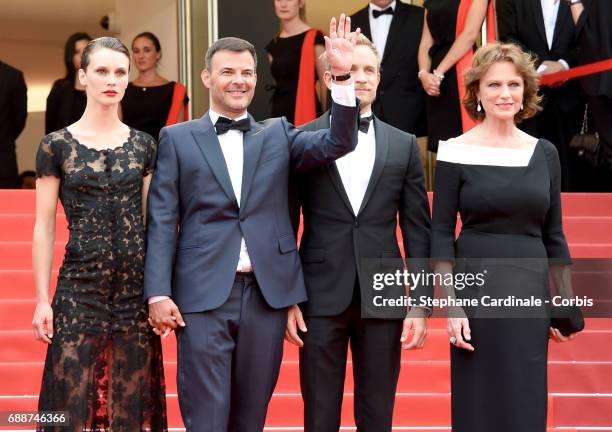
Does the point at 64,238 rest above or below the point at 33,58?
below

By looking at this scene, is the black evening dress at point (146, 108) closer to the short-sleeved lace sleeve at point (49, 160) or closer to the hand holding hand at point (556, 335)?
the short-sleeved lace sleeve at point (49, 160)

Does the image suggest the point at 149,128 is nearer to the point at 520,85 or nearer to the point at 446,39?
the point at 446,39

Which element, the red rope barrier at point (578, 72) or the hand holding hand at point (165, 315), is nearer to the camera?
the hand holding hand at point (165, 315)

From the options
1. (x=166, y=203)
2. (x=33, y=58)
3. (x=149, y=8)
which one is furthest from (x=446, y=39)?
(x=33, y=58)

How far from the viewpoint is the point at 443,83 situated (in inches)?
324

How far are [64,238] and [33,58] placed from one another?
1337cm

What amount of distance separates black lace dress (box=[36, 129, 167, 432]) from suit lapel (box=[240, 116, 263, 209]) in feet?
1.35

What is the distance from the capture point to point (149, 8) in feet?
44.3

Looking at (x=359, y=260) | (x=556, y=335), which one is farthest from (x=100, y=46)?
(x=556, y=335)

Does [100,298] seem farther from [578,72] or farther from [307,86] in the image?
[578,72]

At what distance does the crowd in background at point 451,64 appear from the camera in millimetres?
8211

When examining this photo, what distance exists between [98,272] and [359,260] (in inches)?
40.7

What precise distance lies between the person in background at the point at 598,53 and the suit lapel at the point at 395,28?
128cm

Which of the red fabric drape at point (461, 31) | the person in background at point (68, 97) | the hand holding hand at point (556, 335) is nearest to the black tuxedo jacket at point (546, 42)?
the red fabric drape at point (461, 31)
